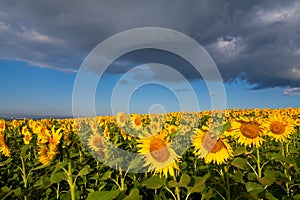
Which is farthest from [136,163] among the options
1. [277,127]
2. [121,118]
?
[121,118]

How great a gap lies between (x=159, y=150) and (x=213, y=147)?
0.66 m

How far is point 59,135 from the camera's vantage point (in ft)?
11.6

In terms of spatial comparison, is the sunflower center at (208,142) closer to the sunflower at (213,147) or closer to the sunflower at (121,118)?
the sunflower at (213,147)

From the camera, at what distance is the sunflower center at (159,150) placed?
3.33 m

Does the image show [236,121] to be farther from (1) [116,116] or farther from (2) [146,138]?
(1) [116,116]

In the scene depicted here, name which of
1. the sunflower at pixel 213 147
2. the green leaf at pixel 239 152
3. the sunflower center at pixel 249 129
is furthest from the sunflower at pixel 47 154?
the sunflower center at pixel 249 129

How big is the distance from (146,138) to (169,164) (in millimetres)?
424

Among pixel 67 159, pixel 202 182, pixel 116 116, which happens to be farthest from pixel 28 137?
pixel 202 182

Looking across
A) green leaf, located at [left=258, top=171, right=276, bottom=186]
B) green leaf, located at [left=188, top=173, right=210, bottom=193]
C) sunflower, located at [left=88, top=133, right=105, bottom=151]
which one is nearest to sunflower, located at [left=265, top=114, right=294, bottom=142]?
green leaf, located at [left=258, top=171, right=276, bottom=186]

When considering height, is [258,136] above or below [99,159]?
above

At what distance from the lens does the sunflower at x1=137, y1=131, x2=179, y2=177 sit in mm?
3324

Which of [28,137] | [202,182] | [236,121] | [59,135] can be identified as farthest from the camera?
[28,137]

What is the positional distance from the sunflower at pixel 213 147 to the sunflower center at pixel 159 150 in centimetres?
45

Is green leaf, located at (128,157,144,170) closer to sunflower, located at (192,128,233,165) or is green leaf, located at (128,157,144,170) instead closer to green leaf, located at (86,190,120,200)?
sunflower, located at (192,128,233,165)
